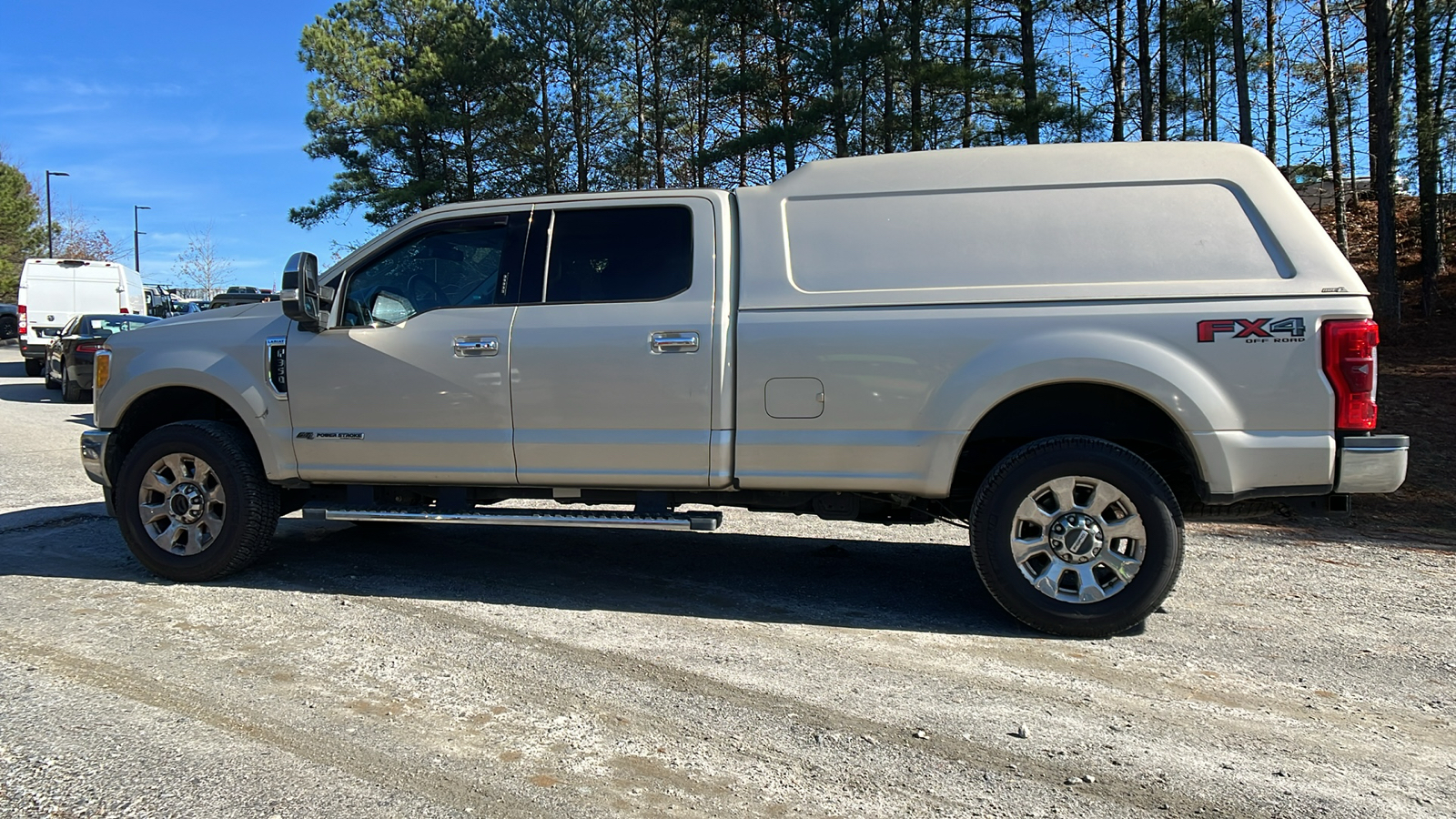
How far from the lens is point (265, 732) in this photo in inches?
128

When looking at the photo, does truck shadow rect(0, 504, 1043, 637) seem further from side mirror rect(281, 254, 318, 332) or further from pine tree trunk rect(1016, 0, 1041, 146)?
pine tree trunk rect(1016, 0, 1041, 146)

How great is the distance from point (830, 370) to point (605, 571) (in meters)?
1.97

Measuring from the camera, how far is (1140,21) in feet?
62.2

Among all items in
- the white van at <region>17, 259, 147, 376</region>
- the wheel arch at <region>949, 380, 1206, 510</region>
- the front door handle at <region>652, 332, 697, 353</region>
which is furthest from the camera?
the white van at <region>17, 259, 147, 376</region>

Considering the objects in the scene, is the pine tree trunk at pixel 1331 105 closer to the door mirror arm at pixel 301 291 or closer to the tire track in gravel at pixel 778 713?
the tire track in gravel at pixel 778 713

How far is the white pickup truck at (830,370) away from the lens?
4.05m

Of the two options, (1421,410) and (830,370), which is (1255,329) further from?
(1421,410)

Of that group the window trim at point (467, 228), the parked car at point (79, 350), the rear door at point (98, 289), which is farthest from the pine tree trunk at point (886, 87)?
the rear door at point (98, 289)

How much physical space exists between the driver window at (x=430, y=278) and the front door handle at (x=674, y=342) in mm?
976

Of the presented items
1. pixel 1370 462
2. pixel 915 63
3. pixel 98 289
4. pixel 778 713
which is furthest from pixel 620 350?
pixel 98 289

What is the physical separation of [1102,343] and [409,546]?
4.44 m

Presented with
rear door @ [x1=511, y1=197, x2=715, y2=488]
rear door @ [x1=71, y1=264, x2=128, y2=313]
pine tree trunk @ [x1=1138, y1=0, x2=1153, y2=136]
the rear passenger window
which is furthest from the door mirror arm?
rear door @ [x1=71, y1=264, x2=128, y2=313]

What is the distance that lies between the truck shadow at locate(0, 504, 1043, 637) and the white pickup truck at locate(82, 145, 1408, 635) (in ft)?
1.45

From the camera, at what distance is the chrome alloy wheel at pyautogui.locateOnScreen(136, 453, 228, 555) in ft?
16.7
